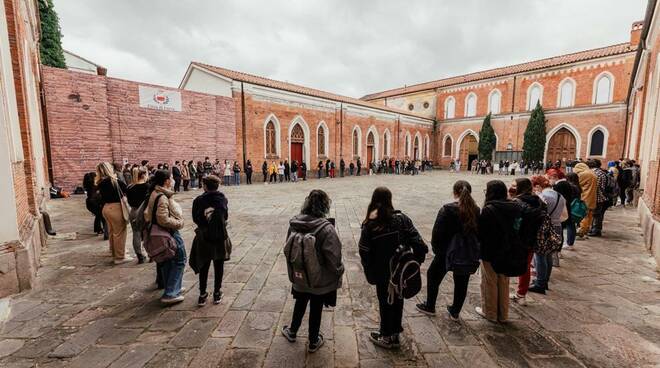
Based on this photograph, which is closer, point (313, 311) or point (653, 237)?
point (313, 311)

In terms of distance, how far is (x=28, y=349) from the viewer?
2.50 metres

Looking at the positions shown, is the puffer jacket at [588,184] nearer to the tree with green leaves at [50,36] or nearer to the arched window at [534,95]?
the tree with green leaves at [50,36]

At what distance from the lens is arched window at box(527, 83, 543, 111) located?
2484 cm

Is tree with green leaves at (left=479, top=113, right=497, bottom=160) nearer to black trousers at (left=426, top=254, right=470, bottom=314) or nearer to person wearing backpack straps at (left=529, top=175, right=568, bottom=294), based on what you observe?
person wearing backpack straps at (left=529, top=175, right=568, bottom=294)

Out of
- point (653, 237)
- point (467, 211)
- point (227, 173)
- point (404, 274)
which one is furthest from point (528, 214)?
point (227, 173)

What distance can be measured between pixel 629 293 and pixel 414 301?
283cm

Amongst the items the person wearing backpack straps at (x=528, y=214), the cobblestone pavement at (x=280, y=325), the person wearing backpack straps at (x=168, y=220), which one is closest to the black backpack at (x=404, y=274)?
the cobblestone pavement at (x=280, y=325)

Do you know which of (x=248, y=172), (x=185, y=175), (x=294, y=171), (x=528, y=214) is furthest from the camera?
(x=294, y=171)

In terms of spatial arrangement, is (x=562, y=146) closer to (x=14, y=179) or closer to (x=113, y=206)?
(x=113, y=206)

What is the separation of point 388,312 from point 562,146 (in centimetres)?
2908

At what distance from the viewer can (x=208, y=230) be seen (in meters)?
3.03

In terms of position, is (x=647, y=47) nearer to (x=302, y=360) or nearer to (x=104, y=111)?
(x=302, y=360)

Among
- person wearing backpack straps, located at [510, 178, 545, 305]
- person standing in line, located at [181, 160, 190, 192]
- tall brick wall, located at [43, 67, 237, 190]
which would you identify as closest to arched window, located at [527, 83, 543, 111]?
tall brick wall, located at [43, 67, 237, 190]

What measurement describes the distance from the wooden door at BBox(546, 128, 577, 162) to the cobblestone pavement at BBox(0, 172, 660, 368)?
24403 millimetres
